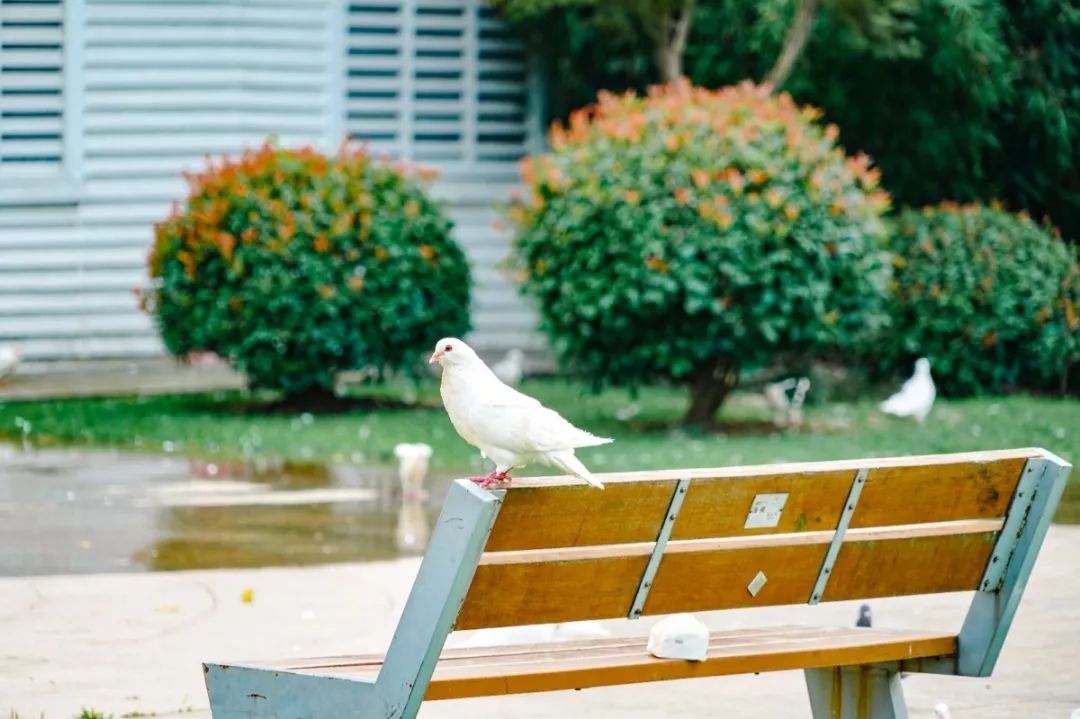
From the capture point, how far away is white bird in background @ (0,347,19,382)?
15211 millimetres

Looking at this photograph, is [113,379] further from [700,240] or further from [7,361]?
[700,240]

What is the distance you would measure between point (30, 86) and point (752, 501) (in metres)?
13.4

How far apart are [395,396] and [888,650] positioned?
11.5 m

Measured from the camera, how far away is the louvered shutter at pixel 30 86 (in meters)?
16.8

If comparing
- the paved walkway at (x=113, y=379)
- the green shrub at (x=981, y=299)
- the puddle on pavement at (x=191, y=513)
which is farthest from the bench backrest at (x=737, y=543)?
the paved walkway at (x=113, y=379)

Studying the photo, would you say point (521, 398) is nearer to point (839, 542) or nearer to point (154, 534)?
point (839, 542)

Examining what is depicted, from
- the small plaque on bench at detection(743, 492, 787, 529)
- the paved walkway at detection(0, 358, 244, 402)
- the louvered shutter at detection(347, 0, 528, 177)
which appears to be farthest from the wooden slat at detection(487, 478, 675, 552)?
the louvered shutter at detection(347, 0, 528, 177)

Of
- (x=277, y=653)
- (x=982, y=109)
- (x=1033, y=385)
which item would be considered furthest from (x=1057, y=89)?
(x=277, y=653)

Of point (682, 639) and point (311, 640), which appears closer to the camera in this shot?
point (682, 639)

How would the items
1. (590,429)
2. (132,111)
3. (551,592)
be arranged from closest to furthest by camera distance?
(551,592) → (590,429) → (132,111)

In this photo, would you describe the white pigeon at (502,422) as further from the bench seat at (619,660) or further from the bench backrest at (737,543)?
the bench seat at (619,660)

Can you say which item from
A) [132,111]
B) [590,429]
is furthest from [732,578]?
[132,111]

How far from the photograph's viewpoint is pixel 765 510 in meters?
4.65

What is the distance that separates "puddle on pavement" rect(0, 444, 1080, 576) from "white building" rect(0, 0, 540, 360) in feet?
15.4
